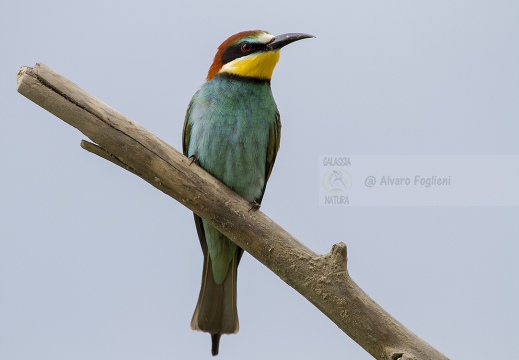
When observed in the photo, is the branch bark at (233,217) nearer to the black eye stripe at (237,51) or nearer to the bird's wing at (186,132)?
the bird's wing at (186,132)

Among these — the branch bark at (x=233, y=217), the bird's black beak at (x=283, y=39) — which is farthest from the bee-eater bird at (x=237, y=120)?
the branch bark at (x=233, y=217)

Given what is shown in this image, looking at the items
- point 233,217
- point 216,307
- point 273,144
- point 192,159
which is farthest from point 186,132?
point 216,307

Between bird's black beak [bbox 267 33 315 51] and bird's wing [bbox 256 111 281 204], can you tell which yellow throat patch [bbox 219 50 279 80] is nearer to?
bird's black beak [bbox 267 33 315 51]

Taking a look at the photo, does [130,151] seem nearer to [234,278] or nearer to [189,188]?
[189,188]

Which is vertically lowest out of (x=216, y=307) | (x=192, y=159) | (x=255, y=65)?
(x=216, y=307)

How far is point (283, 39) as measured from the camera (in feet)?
8.96

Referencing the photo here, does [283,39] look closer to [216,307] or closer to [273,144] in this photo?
[273,144]

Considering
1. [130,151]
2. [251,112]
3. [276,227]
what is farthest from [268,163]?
[130,151]

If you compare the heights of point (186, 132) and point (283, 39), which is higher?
point (283, 39)

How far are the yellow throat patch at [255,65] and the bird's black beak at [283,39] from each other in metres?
0.02

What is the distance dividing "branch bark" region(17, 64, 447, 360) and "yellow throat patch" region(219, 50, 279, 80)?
0.49 meters

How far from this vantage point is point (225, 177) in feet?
8.88

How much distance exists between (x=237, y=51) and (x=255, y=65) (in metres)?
0.10

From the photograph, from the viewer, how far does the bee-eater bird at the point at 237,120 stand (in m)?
2.72
